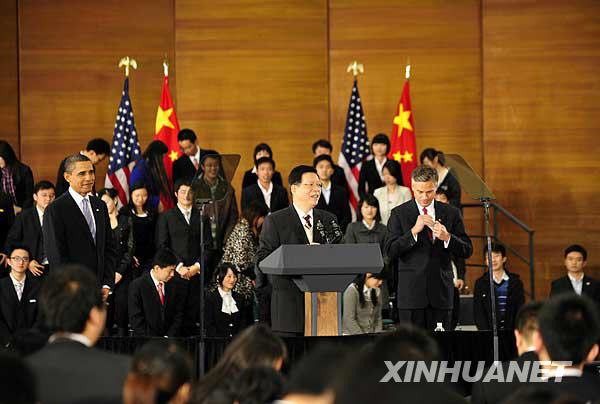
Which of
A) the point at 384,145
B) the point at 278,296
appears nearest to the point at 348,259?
the point at 278,296

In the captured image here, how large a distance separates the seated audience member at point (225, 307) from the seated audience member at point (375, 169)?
2197mm

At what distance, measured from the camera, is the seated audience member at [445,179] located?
9.58 metres

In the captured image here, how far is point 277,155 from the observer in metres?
11.2

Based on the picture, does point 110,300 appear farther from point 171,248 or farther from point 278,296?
point 278,296

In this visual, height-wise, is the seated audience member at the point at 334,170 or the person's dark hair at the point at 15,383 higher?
the seated audience member at the point at 334,170

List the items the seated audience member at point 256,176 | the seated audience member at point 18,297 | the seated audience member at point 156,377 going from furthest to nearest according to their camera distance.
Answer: the seated audience member at point 256,176, the seated audience member at point 18,297, the seated audience member at point 156,377

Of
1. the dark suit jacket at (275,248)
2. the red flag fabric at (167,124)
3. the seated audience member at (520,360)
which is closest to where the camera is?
the seated audience member at (520,360)

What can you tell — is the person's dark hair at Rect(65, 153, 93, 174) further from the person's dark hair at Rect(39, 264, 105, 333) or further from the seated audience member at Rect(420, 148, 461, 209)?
the seated audience member at Rect(420, 148, 461, 209)

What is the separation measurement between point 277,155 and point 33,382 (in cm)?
883

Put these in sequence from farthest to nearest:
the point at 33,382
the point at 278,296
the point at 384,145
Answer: the point at 384,145 < the point at 278,296 < the point at 33,382

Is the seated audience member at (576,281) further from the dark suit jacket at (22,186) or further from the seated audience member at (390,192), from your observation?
the dark suit jacket at (22,186)

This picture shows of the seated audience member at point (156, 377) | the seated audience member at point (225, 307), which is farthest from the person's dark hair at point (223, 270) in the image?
the seated audience member at point (156, 377)

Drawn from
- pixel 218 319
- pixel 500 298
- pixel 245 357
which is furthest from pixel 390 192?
pixel 245 357

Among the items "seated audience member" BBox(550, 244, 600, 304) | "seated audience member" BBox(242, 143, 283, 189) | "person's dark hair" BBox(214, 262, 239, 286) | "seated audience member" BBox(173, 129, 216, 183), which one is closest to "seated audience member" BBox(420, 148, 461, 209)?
"seated audience member" BBox(550, 244, 600, 304)
